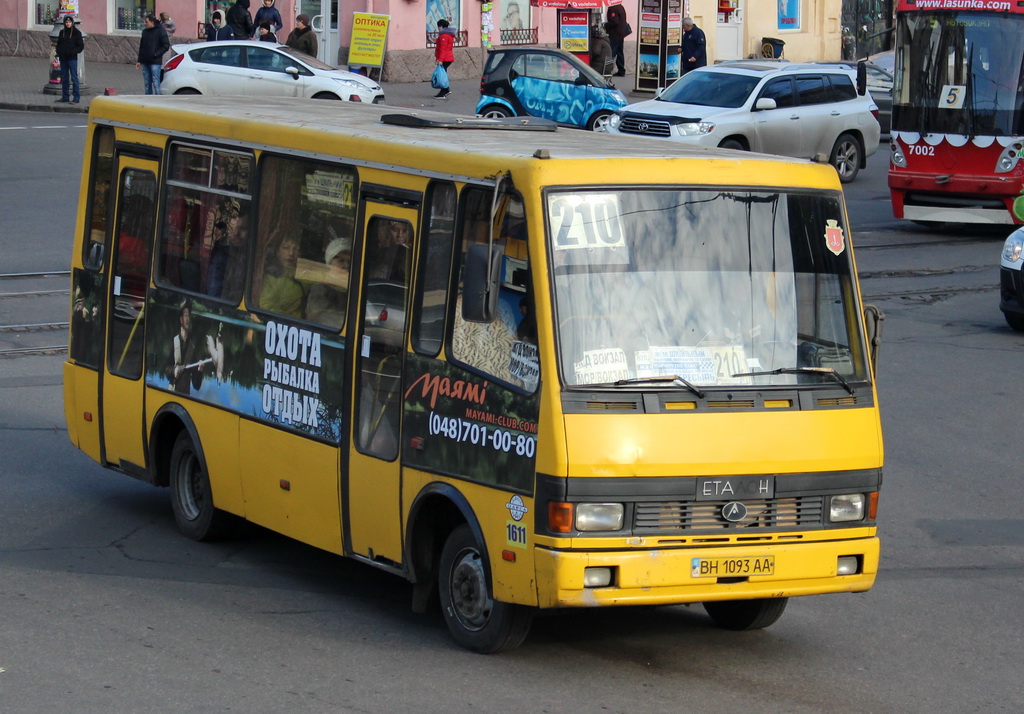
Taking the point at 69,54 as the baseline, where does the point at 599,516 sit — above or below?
below

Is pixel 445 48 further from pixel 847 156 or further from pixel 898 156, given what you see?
pixel 898 156

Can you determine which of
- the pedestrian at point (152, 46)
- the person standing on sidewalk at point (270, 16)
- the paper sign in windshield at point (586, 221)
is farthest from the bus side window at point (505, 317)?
the person standing on sidewalk at point (270, 16)

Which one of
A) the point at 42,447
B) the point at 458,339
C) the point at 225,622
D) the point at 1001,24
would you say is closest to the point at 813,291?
the point at 458,339

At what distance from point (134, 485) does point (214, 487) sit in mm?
1815

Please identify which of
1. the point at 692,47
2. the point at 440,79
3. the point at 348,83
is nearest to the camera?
the point at 348,83

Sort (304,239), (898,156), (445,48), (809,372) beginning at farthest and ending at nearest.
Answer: (445,48) < (898,156) < (304,239) < (809,372)

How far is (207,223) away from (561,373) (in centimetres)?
312

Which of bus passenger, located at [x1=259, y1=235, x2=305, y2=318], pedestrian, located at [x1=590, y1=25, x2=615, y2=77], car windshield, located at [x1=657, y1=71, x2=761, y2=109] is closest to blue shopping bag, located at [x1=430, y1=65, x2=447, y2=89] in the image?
pedestrian, located at [x1=590, y1=25, x2=615, y2=77]

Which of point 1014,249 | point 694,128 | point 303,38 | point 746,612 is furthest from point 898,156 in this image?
point 746,612

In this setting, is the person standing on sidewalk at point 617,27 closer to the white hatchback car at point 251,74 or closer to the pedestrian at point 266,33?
the pedestrian at point 266,33

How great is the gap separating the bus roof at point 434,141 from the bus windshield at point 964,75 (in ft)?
44.1

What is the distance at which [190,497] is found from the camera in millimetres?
9008

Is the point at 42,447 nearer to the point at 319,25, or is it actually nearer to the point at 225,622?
the point at 225,622

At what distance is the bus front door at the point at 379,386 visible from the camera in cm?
717
